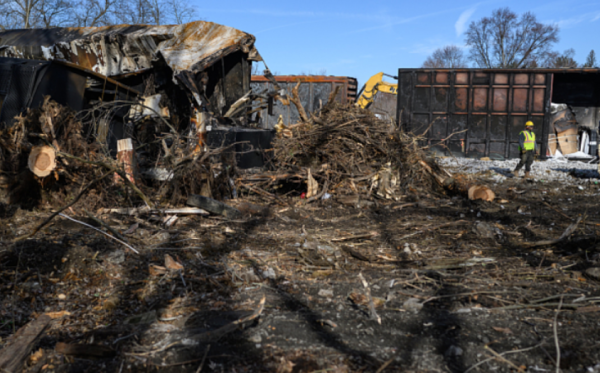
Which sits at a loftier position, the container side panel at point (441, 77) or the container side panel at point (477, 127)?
the container side panel at point (441, 77)

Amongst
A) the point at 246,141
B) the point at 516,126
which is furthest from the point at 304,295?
the point at 516,126

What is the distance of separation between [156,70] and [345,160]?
4577 millimetres

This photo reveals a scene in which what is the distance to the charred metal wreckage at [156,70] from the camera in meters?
7.96

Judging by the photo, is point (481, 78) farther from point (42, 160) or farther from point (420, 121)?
point (42, 160)

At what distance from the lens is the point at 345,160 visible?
24.7 feet

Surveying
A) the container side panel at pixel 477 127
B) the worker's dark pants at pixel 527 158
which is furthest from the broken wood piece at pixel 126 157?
the container side panel at pixel 477 127

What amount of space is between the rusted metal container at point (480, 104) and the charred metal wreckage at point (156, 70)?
554cm

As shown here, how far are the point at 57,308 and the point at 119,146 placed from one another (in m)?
3.61

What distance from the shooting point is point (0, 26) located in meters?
23.7

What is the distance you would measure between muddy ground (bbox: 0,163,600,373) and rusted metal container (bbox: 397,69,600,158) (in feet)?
25.8

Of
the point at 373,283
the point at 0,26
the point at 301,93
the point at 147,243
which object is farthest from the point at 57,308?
the point at 0,26

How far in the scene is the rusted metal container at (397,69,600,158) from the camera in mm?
→ 12945

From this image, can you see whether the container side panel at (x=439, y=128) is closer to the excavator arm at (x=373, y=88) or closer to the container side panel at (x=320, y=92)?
the excavator arm at (x=373, y=88)

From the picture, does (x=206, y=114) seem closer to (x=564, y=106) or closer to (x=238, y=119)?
(x=238, y=119)
